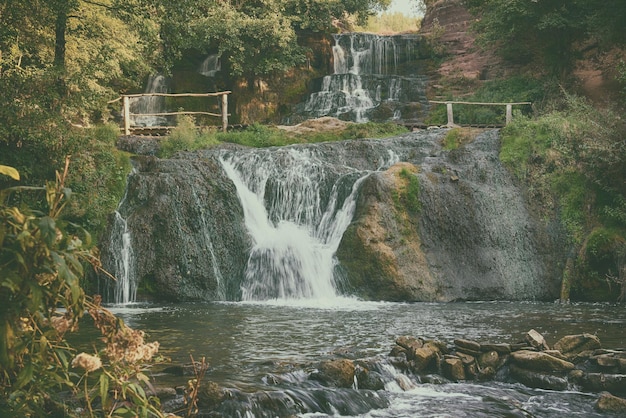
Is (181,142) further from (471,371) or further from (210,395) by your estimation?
(210,395)

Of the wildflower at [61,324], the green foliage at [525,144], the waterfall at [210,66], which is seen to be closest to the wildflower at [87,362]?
the wildflower at [61,324]

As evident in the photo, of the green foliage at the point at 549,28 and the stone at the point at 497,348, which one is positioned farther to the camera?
the green foliage at the point at 549,28

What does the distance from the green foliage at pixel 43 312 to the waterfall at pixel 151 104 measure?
25.8m

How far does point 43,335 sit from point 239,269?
44.2 ft

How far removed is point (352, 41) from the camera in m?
34.0

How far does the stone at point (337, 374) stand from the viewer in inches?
313

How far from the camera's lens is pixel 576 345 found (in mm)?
9219

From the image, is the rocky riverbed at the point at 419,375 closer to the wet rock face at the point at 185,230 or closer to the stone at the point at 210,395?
the stone at the point at 210,395

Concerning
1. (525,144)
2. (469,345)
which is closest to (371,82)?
(525,144)

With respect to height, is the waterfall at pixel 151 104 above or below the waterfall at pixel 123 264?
above

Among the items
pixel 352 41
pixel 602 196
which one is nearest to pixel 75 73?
pixel 602 196

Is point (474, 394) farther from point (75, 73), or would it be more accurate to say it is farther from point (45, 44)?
point (45, 44)

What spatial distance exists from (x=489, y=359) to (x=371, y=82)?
23.5m

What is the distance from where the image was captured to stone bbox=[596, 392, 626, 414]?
7410mm
